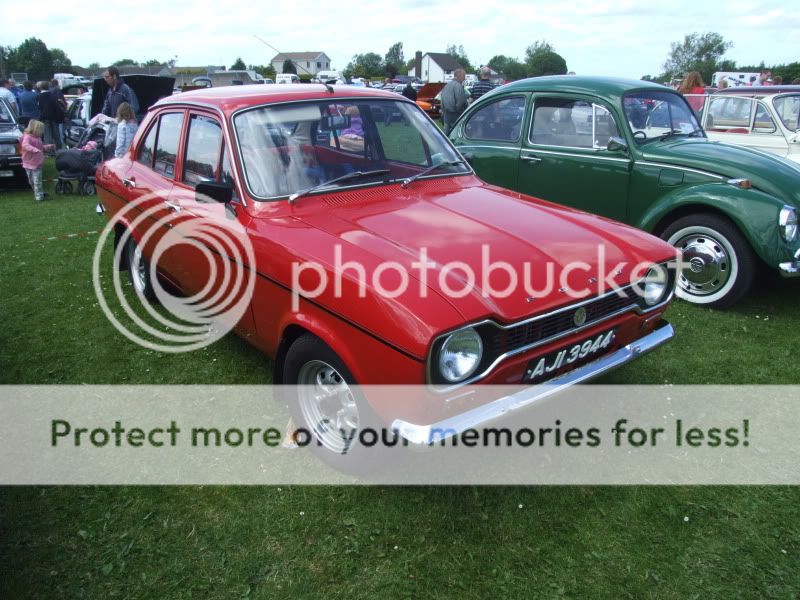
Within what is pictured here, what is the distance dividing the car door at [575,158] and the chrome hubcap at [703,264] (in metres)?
0.72

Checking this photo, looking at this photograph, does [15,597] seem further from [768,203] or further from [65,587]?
[768,203]

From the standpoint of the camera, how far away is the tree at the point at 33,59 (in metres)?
77.1

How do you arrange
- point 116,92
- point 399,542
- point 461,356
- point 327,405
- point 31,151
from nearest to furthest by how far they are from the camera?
point 461,356 < point 399,542 < point 327,405 < point 31,151 < point 116,92

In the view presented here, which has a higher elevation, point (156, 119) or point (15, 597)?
point (156, 119)

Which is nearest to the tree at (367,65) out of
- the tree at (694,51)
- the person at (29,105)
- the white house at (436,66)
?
the white house at (436,66)

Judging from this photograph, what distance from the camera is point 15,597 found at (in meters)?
2.45

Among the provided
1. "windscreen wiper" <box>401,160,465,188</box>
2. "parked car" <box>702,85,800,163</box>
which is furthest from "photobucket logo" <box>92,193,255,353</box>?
"parked car" <box>702,85,800,163</box>

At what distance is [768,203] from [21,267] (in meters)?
7.55

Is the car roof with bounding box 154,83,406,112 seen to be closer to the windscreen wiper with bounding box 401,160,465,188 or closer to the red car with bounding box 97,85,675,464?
the red car with bounding box 97,85,675,464

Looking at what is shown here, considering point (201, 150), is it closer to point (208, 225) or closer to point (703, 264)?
point (208, 225)

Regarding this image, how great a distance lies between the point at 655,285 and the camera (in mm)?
3254

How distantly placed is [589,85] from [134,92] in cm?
1010

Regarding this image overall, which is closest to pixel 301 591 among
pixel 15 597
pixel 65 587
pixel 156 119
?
pixel 65 587

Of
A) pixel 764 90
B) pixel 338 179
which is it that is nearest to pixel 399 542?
pixel 338 179
